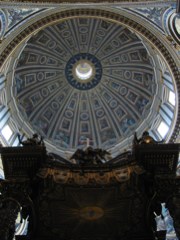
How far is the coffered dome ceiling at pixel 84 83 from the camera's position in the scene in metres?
19.9

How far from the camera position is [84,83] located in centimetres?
2336

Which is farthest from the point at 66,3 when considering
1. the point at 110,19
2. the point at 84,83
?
the point at 84,83

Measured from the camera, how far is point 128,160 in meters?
7.78

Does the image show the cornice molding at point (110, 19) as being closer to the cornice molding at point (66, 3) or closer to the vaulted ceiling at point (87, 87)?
the cornice molding at point (66, 3)

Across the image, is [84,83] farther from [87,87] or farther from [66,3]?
[66,3]

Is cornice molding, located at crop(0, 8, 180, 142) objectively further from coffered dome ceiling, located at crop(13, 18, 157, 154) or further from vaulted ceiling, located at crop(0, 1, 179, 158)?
coffered dome ceiling, located at crop(13, 18, 157, 154)

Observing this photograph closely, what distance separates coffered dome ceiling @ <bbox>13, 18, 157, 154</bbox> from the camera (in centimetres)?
1994

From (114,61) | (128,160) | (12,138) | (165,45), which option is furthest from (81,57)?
(128,160)

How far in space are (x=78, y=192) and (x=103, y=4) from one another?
8.53m

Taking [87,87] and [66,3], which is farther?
[87,87]

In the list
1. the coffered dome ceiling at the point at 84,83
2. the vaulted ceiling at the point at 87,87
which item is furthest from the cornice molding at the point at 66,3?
the coffered dome ceiling at the point at 84,83

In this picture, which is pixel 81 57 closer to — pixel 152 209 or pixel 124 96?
pixel 124 96

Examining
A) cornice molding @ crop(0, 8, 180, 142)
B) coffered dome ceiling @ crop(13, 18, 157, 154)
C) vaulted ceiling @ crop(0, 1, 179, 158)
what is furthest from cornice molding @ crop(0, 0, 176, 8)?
coffered dome ceiling @ crop(13, 18, 157, 154)

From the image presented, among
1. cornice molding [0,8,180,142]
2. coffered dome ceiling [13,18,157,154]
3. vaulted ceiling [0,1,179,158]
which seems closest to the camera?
cornice molding [0,8,180,142]
